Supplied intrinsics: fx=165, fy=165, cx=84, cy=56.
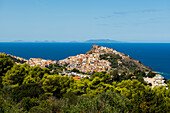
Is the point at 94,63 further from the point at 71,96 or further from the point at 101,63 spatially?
the point at 71,96

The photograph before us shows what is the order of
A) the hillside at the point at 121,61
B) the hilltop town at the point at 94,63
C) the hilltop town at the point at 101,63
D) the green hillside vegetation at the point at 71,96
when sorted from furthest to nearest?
the hillside at the point at 121,61 < the hilltop town at the point at 101,63 < the hilltop town at the point at 94,63 < the green hillside vegetation at the point at 71,96

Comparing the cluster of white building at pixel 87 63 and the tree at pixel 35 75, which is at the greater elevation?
the tree at pixel 35 75

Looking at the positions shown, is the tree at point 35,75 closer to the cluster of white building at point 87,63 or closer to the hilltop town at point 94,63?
the hilltop town at point 94,63

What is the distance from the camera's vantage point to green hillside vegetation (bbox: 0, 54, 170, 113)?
12.5 meters

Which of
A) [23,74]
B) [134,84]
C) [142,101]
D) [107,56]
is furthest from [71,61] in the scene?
[142,101]

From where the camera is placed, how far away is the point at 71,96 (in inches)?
737

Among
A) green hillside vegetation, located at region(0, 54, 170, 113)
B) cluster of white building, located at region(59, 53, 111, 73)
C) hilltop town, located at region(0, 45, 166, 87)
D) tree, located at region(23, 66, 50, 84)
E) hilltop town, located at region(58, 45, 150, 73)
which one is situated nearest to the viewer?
green hillside vegetation, located at region(0, 54, 170, 113)

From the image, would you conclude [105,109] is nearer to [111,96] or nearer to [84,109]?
[84,109]

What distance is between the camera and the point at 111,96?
46.8 feet

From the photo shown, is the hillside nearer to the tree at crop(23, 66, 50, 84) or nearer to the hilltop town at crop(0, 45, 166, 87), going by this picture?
the hilltop town at crop(0, 45, 166, 87)

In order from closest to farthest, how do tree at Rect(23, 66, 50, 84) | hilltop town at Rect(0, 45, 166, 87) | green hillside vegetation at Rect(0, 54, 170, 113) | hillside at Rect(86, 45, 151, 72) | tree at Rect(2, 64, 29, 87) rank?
1. green hillside vegetation at Rect(0, 54, 170, 113)
2. tree at Rect(23, 66, 50, 84)
3. tree at Rect(2, 64, 29, 87)
4. hilltop town at Rect(0, 45, 166, 87)
5. hillside at Rect(86, 45, 151, 72)

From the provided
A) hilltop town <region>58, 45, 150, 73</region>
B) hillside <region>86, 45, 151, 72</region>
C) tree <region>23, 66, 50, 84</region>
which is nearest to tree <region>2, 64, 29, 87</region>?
tree <region>23, 66, 50, 84</region>

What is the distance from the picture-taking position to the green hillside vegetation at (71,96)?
1246 cm

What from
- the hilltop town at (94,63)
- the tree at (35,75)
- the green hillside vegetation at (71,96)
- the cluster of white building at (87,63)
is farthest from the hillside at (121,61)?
the tree at (35,75)
